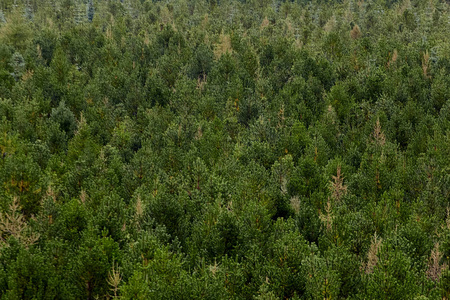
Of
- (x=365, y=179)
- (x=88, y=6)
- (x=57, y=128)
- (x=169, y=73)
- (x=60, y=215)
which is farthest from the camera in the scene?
(x=88, y=6)

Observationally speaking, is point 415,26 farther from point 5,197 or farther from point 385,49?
point 5,197

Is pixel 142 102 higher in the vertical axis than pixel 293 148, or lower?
lower

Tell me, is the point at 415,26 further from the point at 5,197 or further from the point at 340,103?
the point at 5,197

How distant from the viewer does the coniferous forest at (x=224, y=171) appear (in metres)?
20.0

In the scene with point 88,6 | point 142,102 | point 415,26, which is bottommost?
point 88,6

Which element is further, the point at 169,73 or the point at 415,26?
the point at 415,26

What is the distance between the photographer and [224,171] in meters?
35.9

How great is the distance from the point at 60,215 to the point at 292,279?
48.2 feet

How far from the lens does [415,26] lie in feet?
314

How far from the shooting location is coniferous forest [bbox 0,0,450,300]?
20016 mm

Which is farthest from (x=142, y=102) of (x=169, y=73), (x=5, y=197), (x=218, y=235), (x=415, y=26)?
(x=415, y=26)

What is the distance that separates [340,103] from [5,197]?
36.6m

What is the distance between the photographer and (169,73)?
6806 centimetres

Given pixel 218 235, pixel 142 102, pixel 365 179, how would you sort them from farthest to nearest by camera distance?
pixel 142 102, pixel 365 179, pixel 218 235
